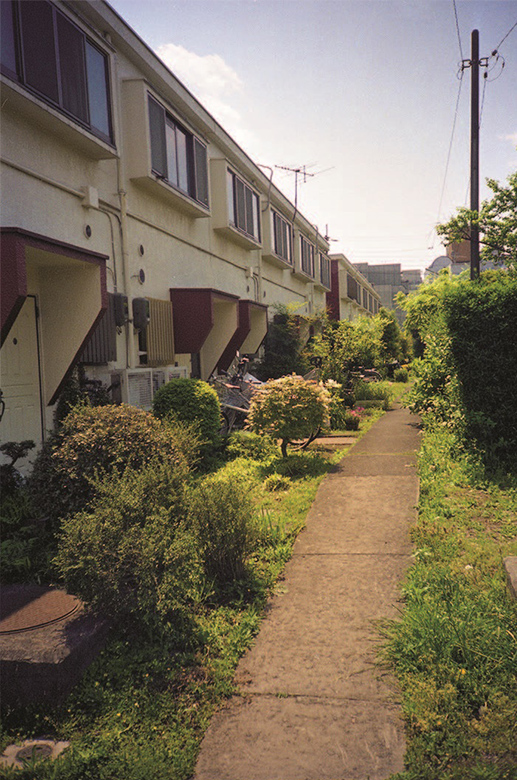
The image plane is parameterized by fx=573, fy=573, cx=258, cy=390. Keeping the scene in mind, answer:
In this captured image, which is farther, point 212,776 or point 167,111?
point 167,111

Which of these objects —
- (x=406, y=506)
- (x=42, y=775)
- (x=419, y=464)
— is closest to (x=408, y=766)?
(x=42, y=775)

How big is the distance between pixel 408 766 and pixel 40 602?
96.4 inches

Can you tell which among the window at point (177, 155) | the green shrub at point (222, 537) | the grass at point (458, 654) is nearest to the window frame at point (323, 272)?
the window at point (177, 155)

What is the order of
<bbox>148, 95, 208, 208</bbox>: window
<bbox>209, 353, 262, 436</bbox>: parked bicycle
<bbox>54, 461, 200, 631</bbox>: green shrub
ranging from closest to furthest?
1. <bbox>54, 461, 200, 631</bbox>: green shrub
2. <bbox>148, 95, 208, 208</bbox>: window
3. <bbox>209, 353, 262, 436</bbox>: parked bicycle

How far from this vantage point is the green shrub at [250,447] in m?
8.79

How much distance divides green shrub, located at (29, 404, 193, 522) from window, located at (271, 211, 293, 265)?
583 inches

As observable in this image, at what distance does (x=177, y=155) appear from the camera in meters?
11.0

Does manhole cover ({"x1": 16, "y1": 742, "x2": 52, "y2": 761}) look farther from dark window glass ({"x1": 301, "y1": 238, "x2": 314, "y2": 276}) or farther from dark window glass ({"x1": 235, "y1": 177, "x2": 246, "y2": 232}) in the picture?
dark window glass ({"x1": 301, "y1": 238, "x2": 314, "y2": 276})

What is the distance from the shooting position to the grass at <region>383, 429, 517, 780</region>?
8.18 ft

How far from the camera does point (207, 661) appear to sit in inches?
130

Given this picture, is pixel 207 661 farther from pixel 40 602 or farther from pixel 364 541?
pixel 364 541

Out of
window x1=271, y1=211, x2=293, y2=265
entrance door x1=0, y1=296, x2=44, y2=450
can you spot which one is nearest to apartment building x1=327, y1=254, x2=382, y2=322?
window x1=271, y1=211, x2=293, y2=265

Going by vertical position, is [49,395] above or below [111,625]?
above

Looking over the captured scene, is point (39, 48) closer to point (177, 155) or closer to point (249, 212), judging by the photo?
point (177, 155)
